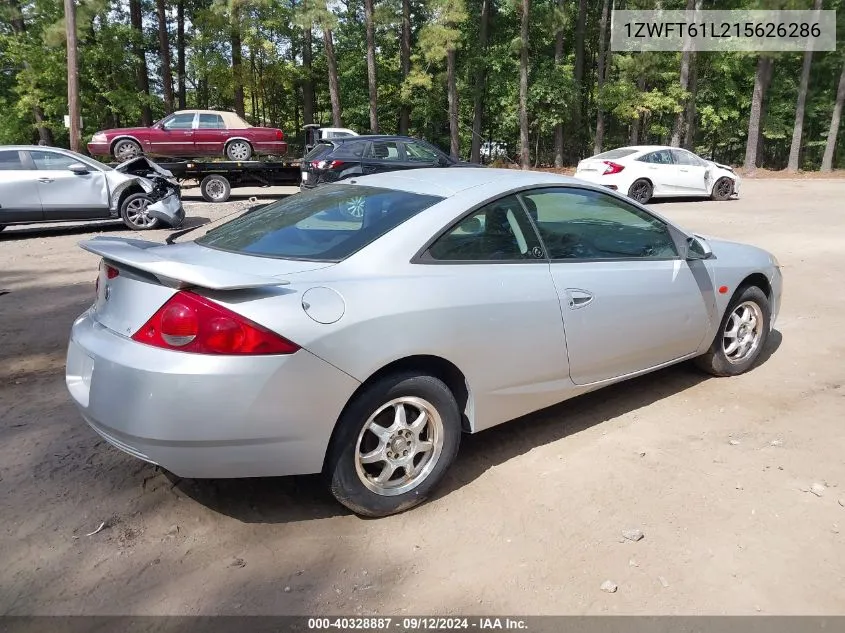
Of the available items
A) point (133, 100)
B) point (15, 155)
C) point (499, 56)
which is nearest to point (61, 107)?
point (133, 100)

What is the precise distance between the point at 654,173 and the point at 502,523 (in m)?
14.8

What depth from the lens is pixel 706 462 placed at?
345cm

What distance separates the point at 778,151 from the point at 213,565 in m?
49.6

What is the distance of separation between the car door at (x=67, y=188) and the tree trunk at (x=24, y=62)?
24598 mm

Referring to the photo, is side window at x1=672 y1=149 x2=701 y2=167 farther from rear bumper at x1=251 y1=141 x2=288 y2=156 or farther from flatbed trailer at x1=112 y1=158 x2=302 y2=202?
rear bumper at x1=251 y1=141 x2=288 y2=156

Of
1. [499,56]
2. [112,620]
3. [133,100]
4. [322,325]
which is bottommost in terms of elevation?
[112,620]

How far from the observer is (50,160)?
1138 cm

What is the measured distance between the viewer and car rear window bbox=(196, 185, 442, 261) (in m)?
2.99

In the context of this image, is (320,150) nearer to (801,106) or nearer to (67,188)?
(67,188)

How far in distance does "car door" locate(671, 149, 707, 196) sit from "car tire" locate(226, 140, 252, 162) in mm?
12313

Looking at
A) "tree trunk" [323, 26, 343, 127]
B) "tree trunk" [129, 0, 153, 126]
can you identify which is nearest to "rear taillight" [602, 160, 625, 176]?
"tree trunk" [323, 26, 343, 127]

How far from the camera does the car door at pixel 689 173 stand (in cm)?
1650

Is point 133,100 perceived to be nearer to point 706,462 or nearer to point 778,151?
point 706,462

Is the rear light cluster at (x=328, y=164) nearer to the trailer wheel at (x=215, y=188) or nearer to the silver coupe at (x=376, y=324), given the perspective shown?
the trailer wheel at (x=215, y=188)
